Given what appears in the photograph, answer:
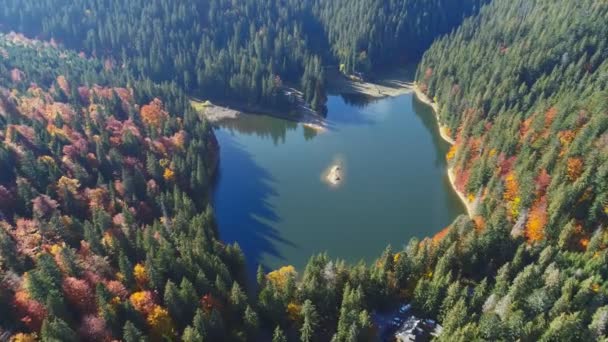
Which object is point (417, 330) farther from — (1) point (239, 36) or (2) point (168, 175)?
(1) point (239, 36)

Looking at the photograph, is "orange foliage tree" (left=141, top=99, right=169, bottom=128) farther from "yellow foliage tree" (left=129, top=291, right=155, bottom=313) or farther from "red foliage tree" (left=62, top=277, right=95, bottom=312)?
"yellow foliage tree" (left=129, top=291, right=155, bottom=313)

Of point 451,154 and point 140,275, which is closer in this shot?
point 140,275

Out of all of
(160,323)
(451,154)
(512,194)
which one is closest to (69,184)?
(160,323)

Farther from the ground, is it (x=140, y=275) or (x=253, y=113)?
(x=253, y=113)

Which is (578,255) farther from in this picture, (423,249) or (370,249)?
(370,249)

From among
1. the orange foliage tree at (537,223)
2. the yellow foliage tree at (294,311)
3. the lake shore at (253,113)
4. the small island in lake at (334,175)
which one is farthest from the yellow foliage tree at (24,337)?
the lake shore at (253,113)

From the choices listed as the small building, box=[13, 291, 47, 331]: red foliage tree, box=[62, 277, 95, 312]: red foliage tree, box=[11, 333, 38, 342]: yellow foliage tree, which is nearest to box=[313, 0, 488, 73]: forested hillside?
the small building

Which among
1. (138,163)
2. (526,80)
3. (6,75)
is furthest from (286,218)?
(6,75)
